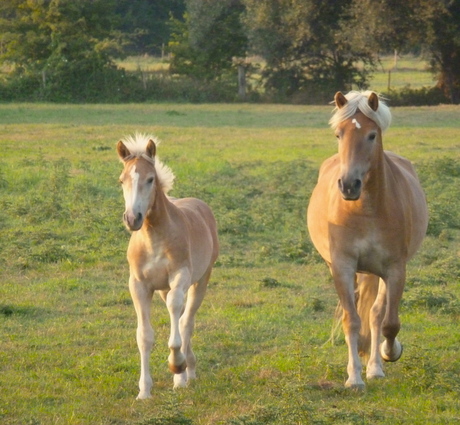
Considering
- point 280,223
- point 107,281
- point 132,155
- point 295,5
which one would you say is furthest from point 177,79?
point 132,155

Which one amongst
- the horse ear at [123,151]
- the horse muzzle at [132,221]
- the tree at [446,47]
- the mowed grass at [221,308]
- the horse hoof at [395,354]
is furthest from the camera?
the tree at [446,47]

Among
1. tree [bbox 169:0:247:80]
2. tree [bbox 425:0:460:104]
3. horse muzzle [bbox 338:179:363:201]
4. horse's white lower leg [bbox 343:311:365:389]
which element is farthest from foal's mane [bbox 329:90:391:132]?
tree [bbox 169:0:247:80]

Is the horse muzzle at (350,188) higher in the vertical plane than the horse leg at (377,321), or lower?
higher

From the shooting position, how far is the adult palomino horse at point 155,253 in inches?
239

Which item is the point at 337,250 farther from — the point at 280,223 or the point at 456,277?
the point at 280,223

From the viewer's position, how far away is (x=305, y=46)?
3594 centimetres

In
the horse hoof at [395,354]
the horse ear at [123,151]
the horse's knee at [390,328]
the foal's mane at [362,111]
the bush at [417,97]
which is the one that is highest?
the foal's mane at [362,111]

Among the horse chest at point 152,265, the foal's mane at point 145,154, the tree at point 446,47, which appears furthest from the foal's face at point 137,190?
the tree at point 446,47

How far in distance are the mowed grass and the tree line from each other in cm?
1312

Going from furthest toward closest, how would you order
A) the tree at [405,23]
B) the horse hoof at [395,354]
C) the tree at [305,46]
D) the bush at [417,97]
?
1. the bush at [417,97]
2. the tree at [305,46]
3. the tree at [405,23]
4. the horse hoof at [395,354]

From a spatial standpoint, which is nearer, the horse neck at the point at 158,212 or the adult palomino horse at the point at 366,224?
the adult palomino horse at the point at 366,224

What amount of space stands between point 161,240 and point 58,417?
4.79 feet

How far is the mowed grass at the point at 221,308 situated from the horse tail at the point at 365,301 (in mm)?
209

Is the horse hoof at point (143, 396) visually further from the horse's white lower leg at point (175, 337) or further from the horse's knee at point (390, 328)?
the horse's knee at point (390, 328)
